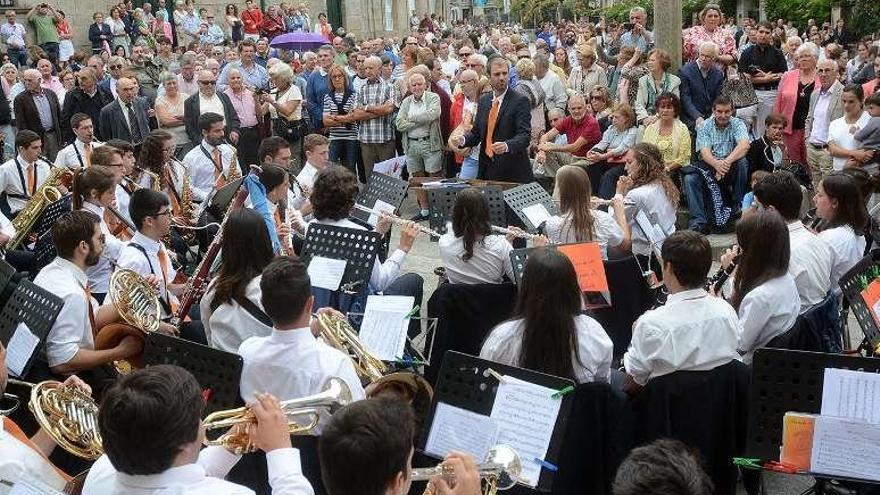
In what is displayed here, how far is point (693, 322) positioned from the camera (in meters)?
3.96

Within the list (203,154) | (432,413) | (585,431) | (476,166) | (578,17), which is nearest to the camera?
(432,413)

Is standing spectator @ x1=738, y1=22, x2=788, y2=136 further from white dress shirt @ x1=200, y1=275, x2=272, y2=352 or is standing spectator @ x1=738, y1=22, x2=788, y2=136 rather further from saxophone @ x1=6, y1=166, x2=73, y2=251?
white dress shirt @ x1=200, y1=275, x2=272, y2=352

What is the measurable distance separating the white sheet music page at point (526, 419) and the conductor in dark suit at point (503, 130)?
540 centimetres

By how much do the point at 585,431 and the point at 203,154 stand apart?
582 cm

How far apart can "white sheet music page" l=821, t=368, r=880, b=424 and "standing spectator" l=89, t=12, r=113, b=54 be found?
18163 mm

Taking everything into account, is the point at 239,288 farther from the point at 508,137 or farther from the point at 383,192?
the point at 508,137

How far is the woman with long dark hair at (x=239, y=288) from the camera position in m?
4.46

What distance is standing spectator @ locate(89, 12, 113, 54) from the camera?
755 inches

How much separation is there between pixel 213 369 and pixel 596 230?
127 inches

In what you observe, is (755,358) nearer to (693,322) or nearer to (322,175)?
(693,322)

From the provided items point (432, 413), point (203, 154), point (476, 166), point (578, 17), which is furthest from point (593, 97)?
point (578, 17)

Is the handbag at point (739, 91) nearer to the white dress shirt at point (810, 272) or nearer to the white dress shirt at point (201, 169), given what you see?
the white dress shirt at point (810, 272)

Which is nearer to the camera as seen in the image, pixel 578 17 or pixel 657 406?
pixel 657 406

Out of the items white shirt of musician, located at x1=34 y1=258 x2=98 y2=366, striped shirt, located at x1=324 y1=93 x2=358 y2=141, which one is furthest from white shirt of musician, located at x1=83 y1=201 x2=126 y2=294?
striped shirt, located at x1=324 y1=93 x2=358 y2=141
